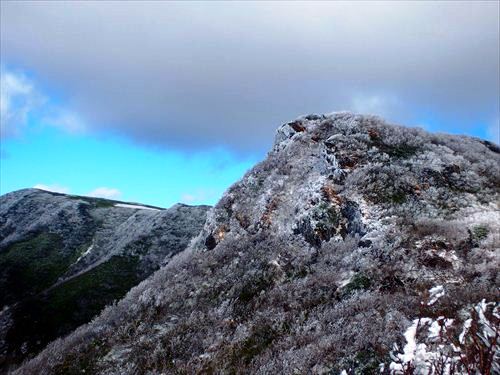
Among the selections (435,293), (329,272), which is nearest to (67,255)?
(329,272)

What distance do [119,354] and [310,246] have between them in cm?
1200

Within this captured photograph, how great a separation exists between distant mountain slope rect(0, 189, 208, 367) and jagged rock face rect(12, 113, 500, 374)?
Result: 27338 millimetres

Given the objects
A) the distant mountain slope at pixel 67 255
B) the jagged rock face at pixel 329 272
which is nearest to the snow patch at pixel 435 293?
the jagged rock face at pixel 329 272

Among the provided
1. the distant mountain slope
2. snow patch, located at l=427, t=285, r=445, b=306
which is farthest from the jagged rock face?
the distant mountain slope

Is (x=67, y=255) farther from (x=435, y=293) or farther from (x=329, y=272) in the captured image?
(x=435, y=293)

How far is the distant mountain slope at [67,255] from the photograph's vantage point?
50.9m

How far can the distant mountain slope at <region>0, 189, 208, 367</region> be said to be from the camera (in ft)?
167

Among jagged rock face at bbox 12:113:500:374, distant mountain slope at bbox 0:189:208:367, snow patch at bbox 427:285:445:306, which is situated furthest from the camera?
distant mountain slope at bbox 0:189:208:367

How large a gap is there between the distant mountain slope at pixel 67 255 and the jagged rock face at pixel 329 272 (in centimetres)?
2734

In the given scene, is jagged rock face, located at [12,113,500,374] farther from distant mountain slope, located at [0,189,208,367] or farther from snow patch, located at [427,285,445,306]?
distant mountain slope, located at [0,189,208,367]

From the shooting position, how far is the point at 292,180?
105ft

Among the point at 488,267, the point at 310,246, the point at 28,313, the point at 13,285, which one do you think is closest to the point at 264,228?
the point at 310,246

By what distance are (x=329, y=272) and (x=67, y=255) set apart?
6625cm

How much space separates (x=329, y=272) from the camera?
21.3m
